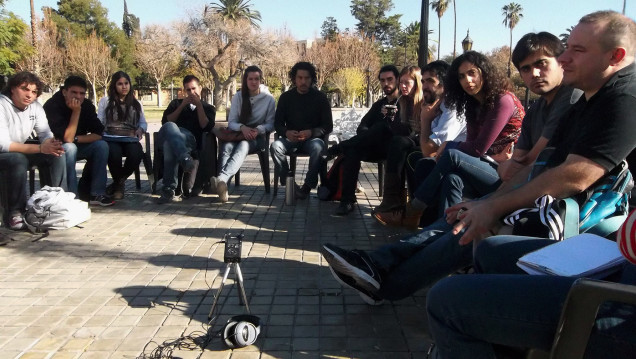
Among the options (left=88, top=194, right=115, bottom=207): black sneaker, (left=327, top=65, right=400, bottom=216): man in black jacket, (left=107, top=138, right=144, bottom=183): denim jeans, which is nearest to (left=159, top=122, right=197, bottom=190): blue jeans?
(left=107, top=138, right=144, bottom=183): denim jeans

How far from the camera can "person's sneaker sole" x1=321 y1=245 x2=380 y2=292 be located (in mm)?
2957

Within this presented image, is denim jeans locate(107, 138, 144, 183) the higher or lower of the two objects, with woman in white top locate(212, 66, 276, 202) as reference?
lower

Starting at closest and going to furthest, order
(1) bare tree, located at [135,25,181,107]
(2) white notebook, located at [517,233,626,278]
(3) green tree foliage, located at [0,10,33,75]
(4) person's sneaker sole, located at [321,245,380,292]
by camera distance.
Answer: (2) white notebook, located at [517,233,626,278] < (4) person's sneaker sole, located at [321,245,380,292] < (3) green tree foliage, located at [0,10,33,75] < (1) bare tree, located at [135,25,181,107]

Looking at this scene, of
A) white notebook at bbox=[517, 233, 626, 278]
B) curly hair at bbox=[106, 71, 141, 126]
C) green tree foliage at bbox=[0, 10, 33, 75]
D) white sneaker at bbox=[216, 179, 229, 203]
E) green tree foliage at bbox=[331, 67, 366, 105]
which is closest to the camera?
white notebook at bbox=[517, 233, 626, 278]

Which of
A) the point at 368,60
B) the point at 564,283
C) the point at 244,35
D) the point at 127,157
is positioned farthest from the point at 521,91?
the point at 564,283

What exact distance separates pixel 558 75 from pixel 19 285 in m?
4.01

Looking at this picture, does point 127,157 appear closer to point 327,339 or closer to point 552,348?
point 327,339

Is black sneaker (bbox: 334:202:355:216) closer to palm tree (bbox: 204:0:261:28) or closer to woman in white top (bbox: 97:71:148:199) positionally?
woman in white top (bbox: 97:71:148:199)

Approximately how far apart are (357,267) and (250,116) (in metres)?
4.73

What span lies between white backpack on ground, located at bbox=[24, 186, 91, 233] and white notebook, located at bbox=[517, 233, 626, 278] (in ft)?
15.2

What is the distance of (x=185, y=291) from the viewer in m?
3.62

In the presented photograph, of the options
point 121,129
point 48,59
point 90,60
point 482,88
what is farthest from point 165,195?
point 90,60

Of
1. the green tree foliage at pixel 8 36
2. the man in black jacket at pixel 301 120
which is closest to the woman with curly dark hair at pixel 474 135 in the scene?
the man in black jacket at pixel 301 120

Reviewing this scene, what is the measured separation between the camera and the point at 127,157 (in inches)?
267
